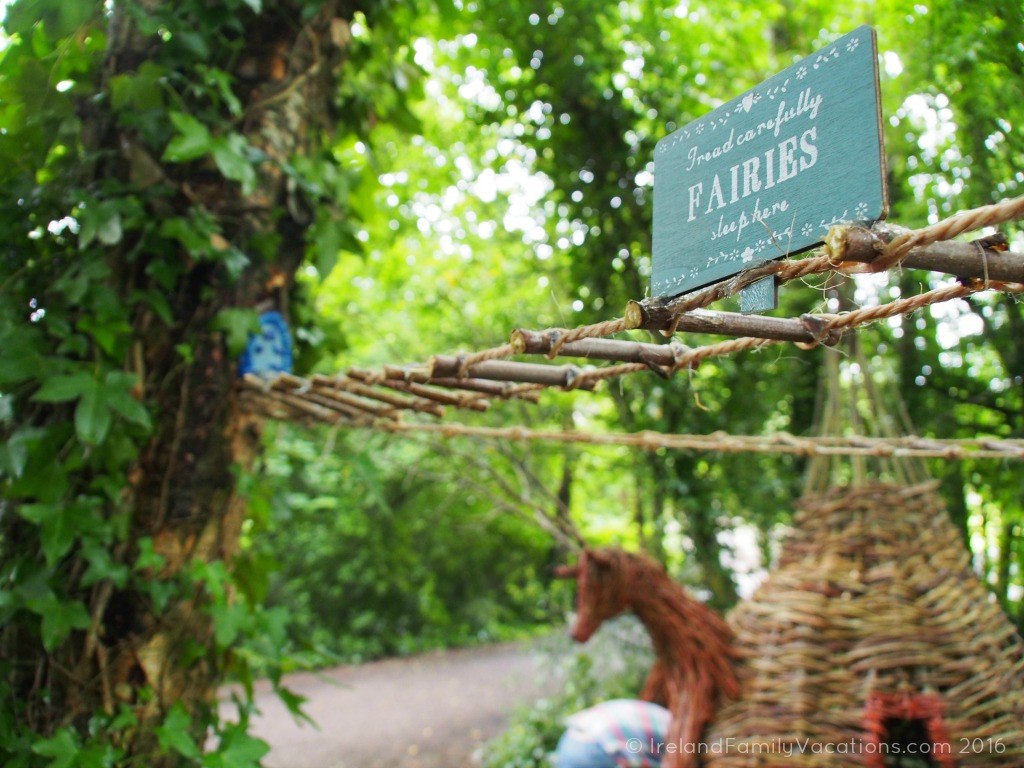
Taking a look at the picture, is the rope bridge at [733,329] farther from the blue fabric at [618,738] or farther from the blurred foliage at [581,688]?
the blurred foliage at [581,688]

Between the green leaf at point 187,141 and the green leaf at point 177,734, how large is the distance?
1182mm

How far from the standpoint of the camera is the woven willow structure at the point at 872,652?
5.90 ft

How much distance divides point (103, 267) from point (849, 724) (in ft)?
6.67

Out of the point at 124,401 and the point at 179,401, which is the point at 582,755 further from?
the point at 124,401

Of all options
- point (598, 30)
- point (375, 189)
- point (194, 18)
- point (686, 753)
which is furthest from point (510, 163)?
point (686, 753)

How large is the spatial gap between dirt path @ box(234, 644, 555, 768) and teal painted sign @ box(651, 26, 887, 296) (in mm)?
3434

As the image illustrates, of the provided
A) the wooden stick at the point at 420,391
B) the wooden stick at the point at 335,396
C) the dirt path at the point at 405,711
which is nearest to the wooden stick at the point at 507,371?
the wooden stick at the point at 420,391

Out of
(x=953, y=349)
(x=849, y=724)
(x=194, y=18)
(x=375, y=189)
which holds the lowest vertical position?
(x=849, y=724)

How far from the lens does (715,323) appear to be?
0.82 meters

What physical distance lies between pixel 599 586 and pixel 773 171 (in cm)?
177

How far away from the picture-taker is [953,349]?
3.07 meters

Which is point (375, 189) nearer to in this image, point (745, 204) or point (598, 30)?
point (598, 30)

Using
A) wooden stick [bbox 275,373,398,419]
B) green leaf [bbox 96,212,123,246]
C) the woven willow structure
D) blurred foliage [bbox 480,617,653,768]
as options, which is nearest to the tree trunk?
green leaf [bbox 96,212,123,246]

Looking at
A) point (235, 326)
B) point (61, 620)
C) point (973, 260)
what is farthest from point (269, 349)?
point (973, 260)
